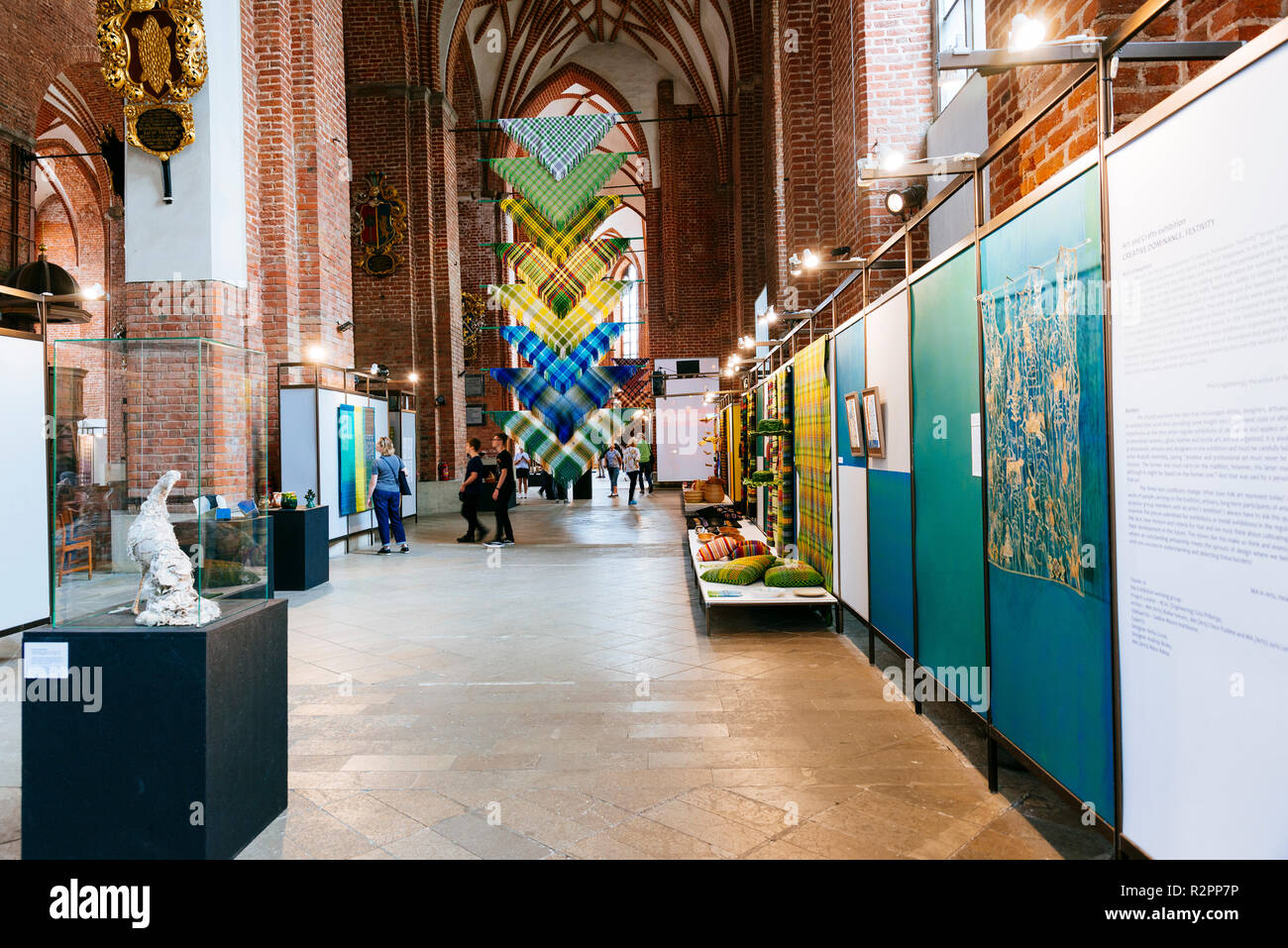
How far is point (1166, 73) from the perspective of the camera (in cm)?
269

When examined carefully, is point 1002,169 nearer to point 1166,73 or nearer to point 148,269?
point 1166,73

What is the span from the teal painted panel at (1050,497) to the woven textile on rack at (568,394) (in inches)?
208

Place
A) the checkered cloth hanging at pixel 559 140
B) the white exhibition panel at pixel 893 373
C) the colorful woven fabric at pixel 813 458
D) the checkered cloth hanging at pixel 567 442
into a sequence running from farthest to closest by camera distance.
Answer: the checkered cloth hanging at pixel 567 442 < the checkered cloth hanging at pixel 559 140 < the colorful woven fabric at pixel 813 458 < the white exhibition panel at pixel 893 373

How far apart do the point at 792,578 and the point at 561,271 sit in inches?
151

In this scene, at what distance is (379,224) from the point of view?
14336 mm

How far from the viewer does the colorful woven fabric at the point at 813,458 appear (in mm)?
5879

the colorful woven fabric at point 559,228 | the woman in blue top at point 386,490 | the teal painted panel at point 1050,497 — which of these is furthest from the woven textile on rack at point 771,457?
the teal painted panel at point 1050,497

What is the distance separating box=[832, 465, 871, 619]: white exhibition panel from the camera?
4895 millimetres

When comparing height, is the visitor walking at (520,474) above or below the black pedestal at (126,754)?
above

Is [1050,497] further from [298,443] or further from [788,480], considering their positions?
[298,443]

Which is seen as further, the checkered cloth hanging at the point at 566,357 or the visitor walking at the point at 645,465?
the visitor walking at the point at 645,465

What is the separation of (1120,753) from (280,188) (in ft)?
29.7

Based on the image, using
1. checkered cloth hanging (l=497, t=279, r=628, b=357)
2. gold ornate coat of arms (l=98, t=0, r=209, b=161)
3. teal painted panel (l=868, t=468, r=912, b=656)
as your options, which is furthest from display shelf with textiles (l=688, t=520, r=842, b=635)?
gold ornate coat of arms (l=98, t=0, r=209, b=161)

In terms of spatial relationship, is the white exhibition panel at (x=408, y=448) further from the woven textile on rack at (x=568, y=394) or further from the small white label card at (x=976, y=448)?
the small white label card at (x=976, y=448)
